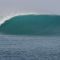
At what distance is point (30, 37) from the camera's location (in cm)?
108

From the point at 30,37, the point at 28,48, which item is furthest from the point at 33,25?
the point at 28,48

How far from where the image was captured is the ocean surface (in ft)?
3.20

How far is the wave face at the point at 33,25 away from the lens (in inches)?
42.5

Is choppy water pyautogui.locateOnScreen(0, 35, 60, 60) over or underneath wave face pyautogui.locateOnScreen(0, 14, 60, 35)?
underneath

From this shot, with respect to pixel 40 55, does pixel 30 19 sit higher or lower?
higher

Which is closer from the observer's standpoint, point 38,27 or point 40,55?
point 40,55

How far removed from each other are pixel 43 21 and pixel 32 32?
0.08 meters

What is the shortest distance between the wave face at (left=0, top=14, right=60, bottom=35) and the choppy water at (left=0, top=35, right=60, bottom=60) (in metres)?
0.05

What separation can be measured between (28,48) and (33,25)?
18cm

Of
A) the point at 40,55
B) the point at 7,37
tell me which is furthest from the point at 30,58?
the point at 7,37

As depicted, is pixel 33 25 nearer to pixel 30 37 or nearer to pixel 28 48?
pixel 30 37

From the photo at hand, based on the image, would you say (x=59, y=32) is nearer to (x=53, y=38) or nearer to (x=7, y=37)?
(x=53, y=38)

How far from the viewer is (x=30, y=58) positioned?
960mm

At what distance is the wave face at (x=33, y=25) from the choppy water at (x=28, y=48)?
0.15 ft
